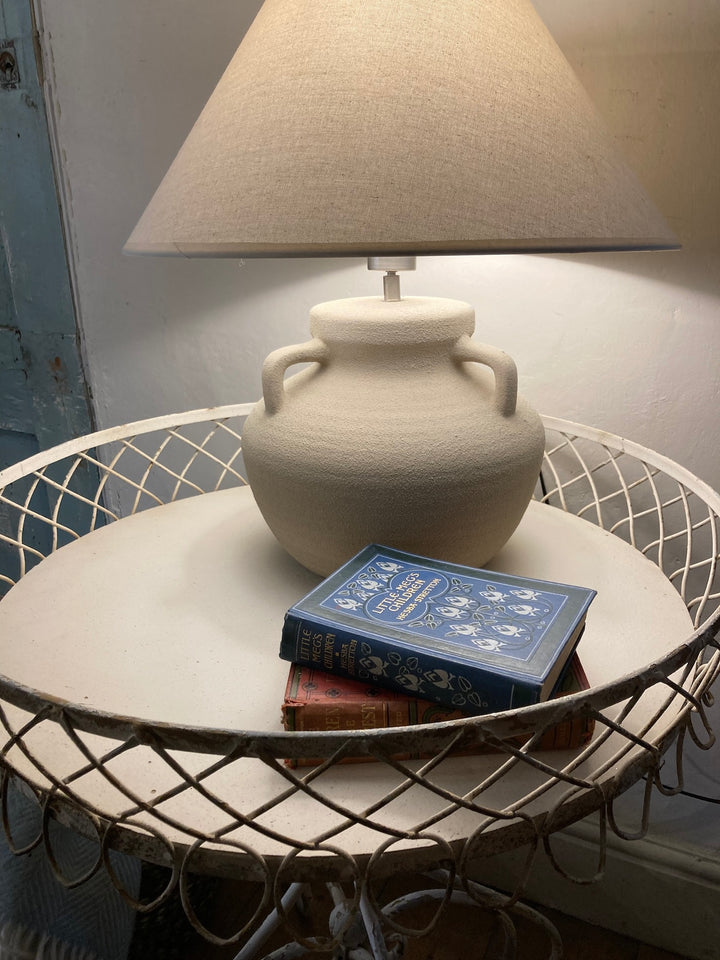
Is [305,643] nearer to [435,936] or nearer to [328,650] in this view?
[328,650]

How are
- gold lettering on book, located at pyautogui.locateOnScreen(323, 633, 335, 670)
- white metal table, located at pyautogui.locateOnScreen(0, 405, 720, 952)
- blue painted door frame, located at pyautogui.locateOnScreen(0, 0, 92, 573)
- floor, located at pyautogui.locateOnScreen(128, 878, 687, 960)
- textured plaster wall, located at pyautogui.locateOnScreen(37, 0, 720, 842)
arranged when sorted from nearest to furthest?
white metal table, located at pyautogui.locateOnScreen(0, 405, 720, 952), gold lettering on book, located at pyautogui.locateOnScreen(323, 633, 335, 670), textured plaster wall, located at pyautogui.locateOnScreen(37, 0, 720, 842), floor, located at pyautogui.locateOnScreen(128, 878, 687, 960), blue painted door frame, located at pyautogui.locateOnScreen(0, 0, 92, 573)

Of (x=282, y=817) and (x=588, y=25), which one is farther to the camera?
(x=588, y=25)

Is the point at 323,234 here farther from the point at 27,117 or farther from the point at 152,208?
the point at 27,117

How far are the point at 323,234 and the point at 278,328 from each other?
2.08 ft

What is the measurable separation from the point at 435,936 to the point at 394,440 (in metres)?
0.82

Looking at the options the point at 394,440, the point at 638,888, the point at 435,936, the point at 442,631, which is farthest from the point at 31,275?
the point at 638,888

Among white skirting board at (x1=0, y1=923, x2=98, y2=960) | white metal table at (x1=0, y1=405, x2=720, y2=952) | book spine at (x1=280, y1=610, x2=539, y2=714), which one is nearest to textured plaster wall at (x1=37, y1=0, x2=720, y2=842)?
white metal table at (x1=0, y1=405, x2=720, y2=952)

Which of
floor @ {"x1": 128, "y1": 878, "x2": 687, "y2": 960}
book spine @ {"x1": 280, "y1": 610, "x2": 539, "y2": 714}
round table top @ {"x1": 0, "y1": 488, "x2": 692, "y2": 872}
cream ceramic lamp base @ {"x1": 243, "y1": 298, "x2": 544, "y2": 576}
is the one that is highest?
cream ceramic lamp base @ {"x1": 243, "y1": 298, "x2": 544, "y2": 576}

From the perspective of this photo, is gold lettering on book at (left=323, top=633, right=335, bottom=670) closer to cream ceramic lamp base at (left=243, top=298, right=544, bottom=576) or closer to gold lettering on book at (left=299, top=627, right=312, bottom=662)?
gold lettering on book at (left=299, top=627, right=312, bottom=662)

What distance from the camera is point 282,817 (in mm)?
483

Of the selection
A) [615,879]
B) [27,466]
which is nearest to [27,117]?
[27,466]

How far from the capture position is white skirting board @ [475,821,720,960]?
3.36 ft

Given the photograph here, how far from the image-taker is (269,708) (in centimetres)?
57

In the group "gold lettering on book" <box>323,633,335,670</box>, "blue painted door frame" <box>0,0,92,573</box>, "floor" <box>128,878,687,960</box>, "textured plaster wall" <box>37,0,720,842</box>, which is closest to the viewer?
"gold lettering on book" <box>323,633,335,670</box>
